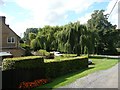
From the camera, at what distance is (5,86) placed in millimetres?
16000

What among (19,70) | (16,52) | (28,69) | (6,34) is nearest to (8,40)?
(6,34)

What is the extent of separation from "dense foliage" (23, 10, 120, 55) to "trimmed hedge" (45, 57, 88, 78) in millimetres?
20036

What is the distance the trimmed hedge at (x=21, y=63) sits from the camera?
18.4 m

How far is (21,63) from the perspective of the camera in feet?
63.0

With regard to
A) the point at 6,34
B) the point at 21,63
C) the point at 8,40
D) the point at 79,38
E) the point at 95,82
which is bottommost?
the point at 95,82

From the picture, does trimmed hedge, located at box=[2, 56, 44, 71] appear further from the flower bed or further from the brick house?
the brick house

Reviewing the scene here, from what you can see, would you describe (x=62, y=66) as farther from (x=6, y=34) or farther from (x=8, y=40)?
(x=8, y=40)

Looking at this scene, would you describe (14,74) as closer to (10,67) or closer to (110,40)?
(10,67)

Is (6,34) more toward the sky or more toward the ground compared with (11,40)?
more toward the sky

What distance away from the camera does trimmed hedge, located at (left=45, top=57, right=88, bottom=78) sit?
23.5 meters

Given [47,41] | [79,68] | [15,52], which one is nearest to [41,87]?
[79,68]

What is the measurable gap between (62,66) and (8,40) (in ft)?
87.4

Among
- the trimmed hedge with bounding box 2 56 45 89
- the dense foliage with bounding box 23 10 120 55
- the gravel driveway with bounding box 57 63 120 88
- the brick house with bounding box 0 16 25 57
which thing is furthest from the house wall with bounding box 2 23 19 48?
the gravel driveway with bounding box 57 63 120 88

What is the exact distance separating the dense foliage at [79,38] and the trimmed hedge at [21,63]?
109 ft
